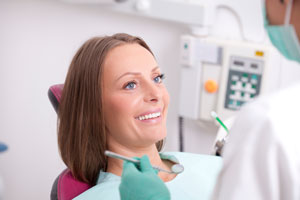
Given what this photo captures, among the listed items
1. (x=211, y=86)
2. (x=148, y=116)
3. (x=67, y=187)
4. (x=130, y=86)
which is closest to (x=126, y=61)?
(x=130, y=86)

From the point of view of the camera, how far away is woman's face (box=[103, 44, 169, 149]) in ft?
3.94

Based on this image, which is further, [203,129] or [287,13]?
[203,129]

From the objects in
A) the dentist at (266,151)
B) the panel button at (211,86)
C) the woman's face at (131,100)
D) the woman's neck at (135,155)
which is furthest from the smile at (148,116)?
the panel button at (211,86)

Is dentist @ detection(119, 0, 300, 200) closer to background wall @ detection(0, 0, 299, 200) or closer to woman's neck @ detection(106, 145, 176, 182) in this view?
woman's neck @ detection(106, 145, 176, 182)

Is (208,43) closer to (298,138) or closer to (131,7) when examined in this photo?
(131,7)

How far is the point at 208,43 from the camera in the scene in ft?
6.08

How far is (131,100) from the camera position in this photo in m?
1.20

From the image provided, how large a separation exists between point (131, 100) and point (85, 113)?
16 cm

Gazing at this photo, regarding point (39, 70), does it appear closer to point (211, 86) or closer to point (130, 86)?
point (211, 86)

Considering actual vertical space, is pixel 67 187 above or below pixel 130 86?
below

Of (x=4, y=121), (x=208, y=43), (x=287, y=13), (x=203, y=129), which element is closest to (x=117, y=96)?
(x=287, y=13)

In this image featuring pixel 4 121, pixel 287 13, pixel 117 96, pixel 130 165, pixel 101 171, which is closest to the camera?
pixel 287 13

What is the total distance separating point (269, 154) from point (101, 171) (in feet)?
2.51

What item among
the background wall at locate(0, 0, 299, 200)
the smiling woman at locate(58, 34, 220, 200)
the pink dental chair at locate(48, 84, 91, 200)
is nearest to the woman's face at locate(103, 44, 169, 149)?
the smiling woman at locate(58, 34, 220, 200)
